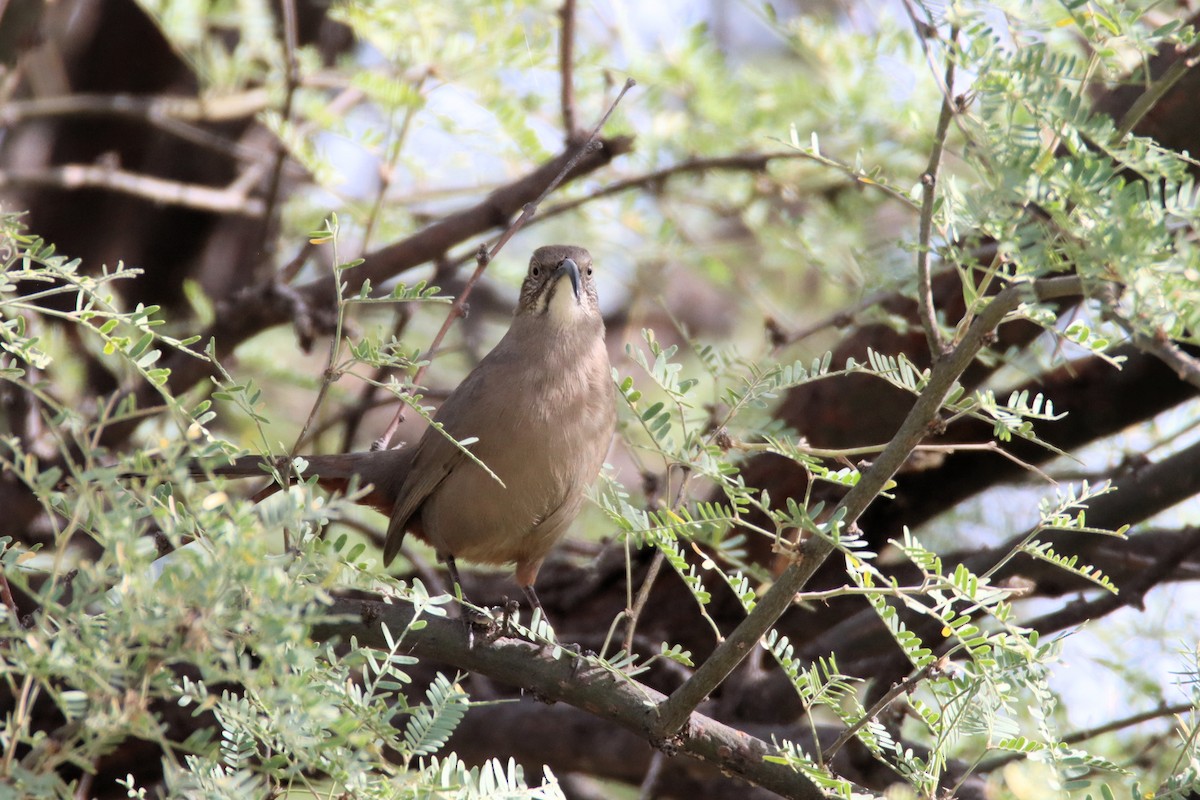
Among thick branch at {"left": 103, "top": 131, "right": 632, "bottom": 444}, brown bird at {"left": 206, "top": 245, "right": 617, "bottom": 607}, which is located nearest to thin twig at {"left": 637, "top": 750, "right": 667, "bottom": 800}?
brown bird at {"left": 206, "top": 245, "right": 617, "bottom": 607}

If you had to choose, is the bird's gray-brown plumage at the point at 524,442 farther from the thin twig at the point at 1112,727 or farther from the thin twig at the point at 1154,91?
the thin twig at the point at 1154,91

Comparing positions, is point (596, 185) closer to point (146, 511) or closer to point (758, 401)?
point (758, 401)

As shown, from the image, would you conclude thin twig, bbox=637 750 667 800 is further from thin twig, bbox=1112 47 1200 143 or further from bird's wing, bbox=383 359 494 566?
thin twig, bbox=1112 47 1200 143

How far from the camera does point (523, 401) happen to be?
3.87 metres

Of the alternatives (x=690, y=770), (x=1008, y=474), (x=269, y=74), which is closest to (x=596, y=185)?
(x=269, y=74)

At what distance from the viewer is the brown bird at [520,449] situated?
3.85 meters

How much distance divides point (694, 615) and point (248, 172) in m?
3.36

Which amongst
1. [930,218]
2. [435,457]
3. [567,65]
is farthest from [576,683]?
[567,65]

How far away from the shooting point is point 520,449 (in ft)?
12.6

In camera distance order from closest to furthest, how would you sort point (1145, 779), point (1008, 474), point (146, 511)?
1. point (146, 511)
2. point (1145, 779)
3. point (1008, 474)

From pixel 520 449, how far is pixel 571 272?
802mm

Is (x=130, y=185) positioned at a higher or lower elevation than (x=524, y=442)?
higher

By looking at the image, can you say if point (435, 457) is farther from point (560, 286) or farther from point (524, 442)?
point (560, 286)

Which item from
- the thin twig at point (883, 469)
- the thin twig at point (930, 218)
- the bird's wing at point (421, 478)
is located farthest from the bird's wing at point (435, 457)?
the thin twig at point (930, 218)
